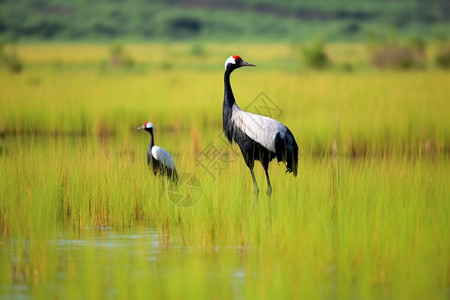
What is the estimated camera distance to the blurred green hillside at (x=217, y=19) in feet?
253

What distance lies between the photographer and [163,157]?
8.42 m

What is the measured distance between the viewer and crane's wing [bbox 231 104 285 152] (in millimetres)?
7615

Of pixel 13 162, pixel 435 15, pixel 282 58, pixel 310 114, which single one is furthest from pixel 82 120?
pixel 435 15

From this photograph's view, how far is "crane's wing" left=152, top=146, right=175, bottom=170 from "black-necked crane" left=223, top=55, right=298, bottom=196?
0.72 meters

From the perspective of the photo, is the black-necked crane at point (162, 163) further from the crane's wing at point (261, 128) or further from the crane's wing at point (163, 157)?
the crane's wing at point (261, 128)

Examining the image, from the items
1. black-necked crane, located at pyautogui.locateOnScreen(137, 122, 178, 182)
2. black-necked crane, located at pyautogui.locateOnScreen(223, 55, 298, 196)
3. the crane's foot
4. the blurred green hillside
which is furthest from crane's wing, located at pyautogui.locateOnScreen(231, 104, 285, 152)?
the blurred green hillside

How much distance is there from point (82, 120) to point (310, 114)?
4304 millimetres

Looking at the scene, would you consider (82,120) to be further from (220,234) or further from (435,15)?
(435,15)

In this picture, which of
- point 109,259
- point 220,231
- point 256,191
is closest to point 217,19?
point 256,191

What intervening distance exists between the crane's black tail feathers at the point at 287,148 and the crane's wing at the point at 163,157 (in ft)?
3.99

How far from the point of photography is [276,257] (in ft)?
17.9

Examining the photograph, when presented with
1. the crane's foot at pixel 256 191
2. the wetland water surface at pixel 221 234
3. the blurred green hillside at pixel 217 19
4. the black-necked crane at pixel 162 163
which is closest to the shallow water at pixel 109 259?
the wetland water surface at pixel 221 234

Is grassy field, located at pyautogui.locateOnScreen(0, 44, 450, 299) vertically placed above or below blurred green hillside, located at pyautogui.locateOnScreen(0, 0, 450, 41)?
below

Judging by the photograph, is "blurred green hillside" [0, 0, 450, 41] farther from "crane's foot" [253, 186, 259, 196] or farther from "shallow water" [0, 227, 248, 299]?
"shallow water" [0, 227, 248, 299]
